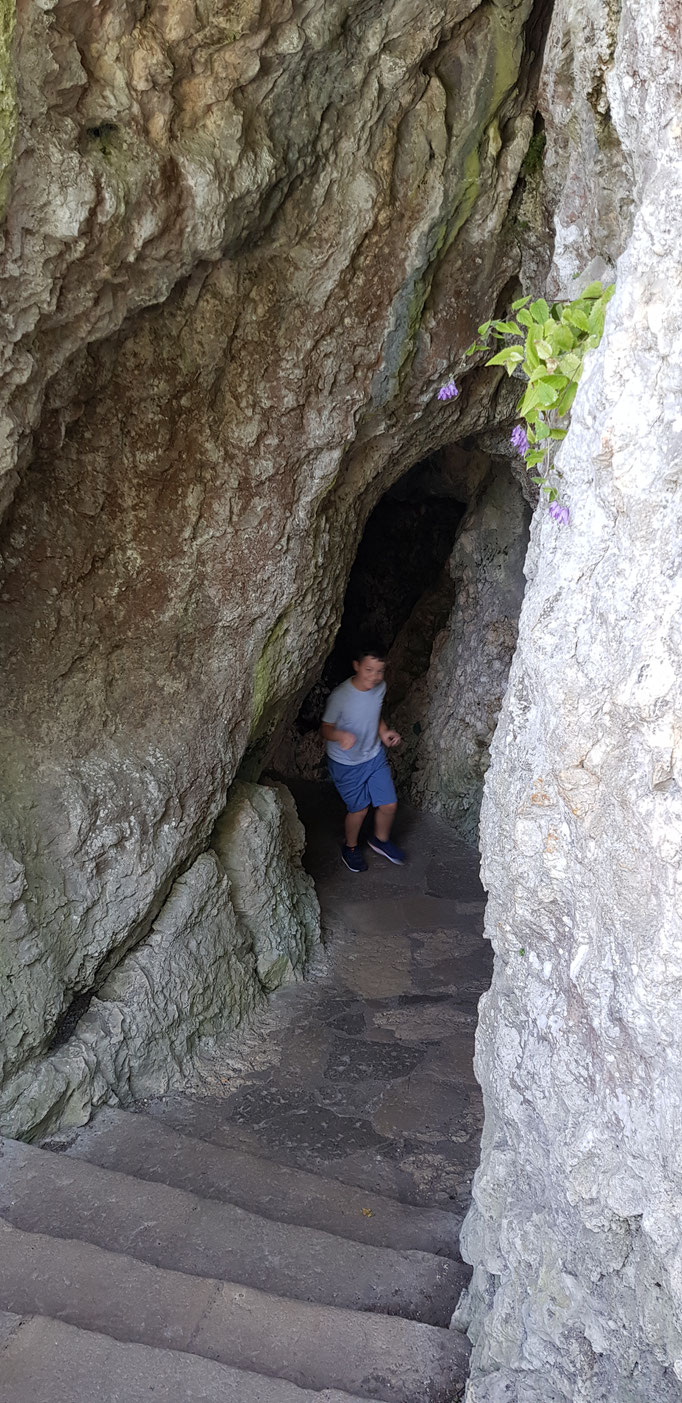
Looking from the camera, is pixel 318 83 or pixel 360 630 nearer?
pixel 318 83

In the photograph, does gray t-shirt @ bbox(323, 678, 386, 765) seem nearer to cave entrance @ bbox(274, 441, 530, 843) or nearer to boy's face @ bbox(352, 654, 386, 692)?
boy's face @ bbox(352, 654, 386, 692)

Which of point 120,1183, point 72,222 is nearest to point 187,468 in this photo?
point 72,222

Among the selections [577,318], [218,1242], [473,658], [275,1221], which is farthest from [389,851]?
[577,318]

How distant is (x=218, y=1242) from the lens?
2.57 m

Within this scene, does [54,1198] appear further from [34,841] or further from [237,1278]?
[34,841]

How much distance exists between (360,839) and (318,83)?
4397 millimetres

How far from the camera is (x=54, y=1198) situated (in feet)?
8.72

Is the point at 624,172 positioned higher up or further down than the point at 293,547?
higher up

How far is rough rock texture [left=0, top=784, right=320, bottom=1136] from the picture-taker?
3152mm

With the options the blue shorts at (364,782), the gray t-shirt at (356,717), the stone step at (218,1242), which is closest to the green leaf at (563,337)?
the stone step at (218,1242)

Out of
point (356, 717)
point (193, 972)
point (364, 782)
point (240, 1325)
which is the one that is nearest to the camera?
point (240, 1325)

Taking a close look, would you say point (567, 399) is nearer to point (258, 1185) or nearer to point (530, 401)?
point (530, 401)

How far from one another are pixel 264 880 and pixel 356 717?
1510 mm

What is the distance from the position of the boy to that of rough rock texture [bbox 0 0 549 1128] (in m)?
1.43
